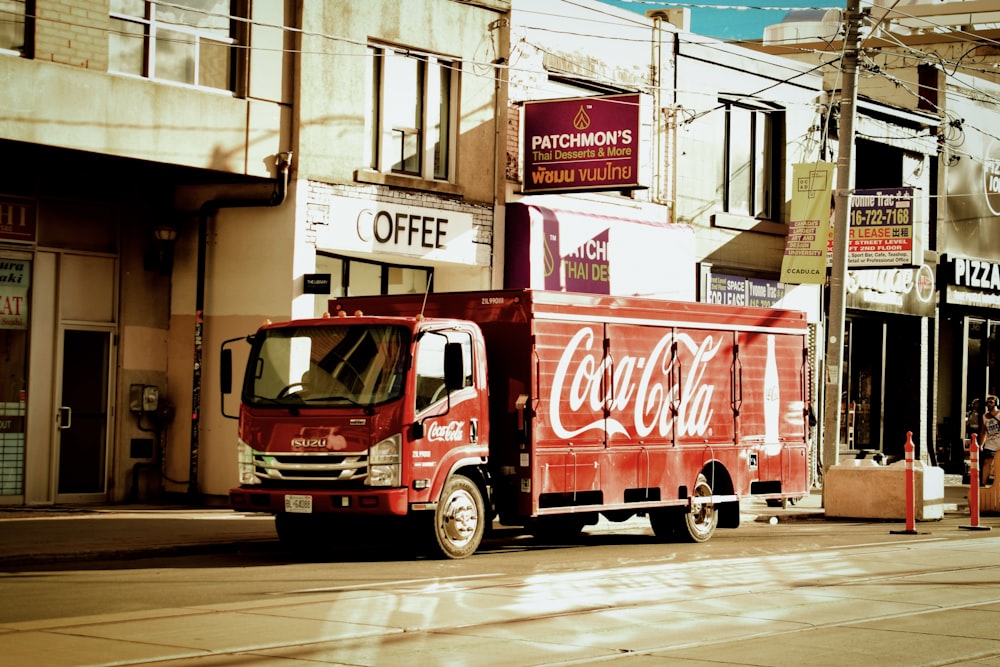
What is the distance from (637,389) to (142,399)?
777 centimetres

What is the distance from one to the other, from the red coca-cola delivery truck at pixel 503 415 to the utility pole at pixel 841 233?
12.9 ft

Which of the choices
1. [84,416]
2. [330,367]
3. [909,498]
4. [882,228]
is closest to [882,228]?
[882,228]

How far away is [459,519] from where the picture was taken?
15633 mm

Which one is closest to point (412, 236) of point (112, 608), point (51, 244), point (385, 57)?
point (385, 57)

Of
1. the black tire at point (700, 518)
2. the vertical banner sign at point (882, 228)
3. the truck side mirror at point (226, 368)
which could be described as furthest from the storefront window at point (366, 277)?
the vertical banner sign at point (882, 228)

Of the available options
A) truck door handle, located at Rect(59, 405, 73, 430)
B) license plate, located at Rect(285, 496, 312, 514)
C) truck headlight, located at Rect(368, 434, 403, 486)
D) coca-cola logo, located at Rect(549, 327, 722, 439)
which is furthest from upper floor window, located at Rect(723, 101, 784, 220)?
license plate, located at Rect(285, 496, 312, 514)

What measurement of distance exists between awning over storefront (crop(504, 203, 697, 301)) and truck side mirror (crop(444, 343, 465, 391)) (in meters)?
8.62

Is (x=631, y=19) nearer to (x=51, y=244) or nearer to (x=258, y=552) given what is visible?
(x=51, y=244)

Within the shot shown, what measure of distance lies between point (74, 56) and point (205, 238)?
3.63 m

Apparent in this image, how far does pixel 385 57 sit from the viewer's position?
22578mm

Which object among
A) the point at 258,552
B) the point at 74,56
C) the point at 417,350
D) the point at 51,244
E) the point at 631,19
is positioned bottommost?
the point at 258,552

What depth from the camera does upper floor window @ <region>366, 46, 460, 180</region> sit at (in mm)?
22625

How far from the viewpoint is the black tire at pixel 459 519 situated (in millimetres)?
15383

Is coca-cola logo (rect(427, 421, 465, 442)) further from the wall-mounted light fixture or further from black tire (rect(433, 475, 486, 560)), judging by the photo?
the wall-mounted light fixture
